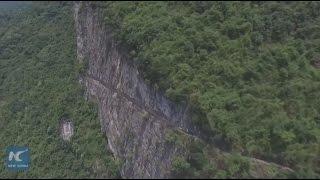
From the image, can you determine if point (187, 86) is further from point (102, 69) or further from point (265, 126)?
point (102, 69)

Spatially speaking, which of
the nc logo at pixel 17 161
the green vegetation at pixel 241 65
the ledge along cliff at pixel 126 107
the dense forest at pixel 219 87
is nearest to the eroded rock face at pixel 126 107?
the ledge along cliff at pixel 126 107

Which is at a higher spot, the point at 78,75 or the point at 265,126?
the point at 265,126

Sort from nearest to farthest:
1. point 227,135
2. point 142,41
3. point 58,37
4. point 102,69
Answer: point 227,135, point 142,41, point 102,69, point 58,37

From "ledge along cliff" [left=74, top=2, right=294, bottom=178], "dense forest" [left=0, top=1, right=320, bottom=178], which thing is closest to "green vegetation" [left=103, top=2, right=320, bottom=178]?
"dense forest" [left=0, top=1, right=320, bottom=178]

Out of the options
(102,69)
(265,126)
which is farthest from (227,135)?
(102,69)

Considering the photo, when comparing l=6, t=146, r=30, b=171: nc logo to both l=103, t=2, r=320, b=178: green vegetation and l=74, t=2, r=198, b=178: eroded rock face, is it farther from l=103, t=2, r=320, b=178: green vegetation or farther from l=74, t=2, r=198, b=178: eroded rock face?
l=103, t=2, r=320, b=178: green vegetation

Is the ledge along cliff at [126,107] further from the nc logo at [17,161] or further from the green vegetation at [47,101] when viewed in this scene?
the nc logo at [17,161]

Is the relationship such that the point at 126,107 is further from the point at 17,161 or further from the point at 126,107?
the point at 17,161

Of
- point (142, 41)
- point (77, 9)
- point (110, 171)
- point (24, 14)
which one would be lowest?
point (24, 14)
